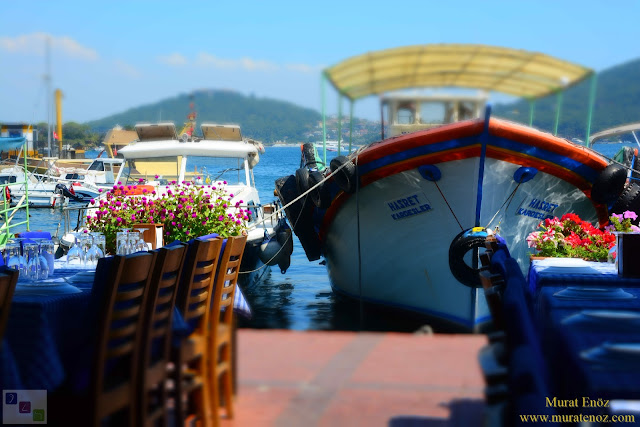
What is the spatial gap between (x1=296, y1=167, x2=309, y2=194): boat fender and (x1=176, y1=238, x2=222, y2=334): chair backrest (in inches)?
200

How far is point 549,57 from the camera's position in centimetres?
750

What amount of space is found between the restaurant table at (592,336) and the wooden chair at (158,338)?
1.36 m

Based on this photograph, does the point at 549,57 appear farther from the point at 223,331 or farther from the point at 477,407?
the point at 223,331

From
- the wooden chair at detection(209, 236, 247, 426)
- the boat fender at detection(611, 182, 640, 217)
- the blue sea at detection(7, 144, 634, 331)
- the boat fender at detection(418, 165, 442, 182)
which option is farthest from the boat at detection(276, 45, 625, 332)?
the wooden chair at detection(209, 236, 247, 426)

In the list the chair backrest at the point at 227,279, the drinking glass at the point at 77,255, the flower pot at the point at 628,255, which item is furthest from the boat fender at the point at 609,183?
the drinking glass at the point at 77,255

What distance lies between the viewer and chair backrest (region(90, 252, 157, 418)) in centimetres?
248

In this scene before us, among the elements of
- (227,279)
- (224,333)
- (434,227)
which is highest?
(227,279)

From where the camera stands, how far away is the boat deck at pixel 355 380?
12.6 ft

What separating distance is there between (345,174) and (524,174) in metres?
1.71

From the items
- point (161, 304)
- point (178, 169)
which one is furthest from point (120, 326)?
point (178, 169)

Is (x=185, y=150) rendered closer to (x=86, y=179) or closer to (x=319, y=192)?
(x=319, y=192)

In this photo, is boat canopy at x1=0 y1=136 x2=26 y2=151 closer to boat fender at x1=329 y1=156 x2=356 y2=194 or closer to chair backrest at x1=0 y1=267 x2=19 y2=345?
boat fender at x1=329 y1=156 x2=356 y2=194

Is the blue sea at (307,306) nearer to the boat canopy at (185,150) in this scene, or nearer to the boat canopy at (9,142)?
the boat canopy at (185,150)

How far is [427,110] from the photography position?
724 cm
